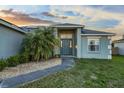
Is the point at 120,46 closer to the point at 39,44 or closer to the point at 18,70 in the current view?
the point at 39,44

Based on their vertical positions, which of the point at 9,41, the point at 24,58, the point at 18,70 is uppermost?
the point at 9,41

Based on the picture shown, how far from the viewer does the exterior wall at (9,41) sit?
1293 cm

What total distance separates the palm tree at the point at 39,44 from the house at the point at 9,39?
690 mm

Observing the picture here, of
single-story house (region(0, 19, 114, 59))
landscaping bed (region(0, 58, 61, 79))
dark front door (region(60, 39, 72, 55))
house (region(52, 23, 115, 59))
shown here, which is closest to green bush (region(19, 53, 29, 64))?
landscaping bed (region(0, 58, 61, 79))

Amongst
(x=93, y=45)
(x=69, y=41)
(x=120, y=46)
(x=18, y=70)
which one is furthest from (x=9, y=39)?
(x=120, y=46)

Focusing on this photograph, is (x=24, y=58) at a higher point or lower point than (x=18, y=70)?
higher

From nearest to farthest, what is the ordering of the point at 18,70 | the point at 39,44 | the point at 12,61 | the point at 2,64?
the point at 18,70
the point at 2,64
the point at 12,61
the point at 39,44

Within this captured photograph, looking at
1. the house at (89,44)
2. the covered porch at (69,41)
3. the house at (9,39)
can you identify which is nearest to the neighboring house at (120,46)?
the house at (89,44)

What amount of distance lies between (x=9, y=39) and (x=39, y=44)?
2.55 m

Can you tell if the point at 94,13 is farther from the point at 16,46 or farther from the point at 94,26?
the point at 16,46

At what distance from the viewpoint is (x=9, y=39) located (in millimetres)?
14211

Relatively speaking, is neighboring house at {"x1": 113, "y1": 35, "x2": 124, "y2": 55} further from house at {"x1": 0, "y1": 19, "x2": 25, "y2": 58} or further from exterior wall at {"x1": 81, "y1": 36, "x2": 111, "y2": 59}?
house at {"x1": 0, "y1": 19, "x2": 25, "y2": 58}
